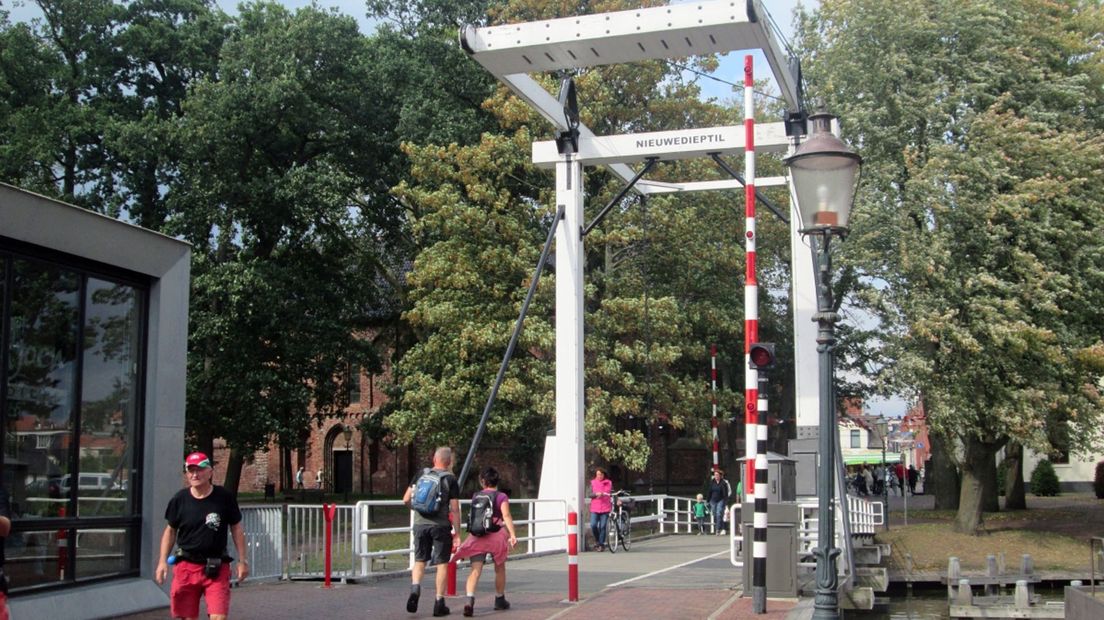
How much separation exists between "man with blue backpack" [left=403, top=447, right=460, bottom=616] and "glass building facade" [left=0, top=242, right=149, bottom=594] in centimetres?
276

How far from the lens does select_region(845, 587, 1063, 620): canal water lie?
20547 millimetres

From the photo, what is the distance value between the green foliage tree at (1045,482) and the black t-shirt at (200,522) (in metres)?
44.4

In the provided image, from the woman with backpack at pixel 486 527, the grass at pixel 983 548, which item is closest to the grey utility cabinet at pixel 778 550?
the woman with backpack at pixel 486 527

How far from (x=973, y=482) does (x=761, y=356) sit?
16932mm

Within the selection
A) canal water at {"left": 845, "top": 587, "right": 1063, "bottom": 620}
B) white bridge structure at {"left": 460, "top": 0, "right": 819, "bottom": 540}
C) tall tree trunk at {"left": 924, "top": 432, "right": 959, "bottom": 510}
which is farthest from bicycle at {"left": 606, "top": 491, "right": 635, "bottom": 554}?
tall tree trunk at {"left": 924, "top": 432, "right": 959, "bottom": 510}

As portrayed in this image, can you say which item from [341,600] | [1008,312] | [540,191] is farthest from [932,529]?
[341,600]

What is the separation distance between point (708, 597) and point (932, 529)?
16.8 meters

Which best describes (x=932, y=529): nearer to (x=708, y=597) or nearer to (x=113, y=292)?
(x=708, y=597)

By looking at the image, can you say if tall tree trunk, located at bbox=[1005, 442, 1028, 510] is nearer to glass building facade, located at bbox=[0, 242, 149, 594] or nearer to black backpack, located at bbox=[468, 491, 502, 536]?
black backpack, located at bbox=[468, 491, 502, 536]

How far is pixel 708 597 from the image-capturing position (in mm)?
12352

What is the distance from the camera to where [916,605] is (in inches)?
881

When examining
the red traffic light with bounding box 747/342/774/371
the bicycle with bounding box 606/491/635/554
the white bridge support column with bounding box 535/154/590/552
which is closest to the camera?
the red traffic light with bounding box 747/342/774/371

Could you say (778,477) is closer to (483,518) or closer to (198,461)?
Result: (483,518)

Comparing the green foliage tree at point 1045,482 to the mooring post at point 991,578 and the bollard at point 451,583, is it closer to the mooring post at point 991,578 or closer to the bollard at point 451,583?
the mooring post at point 991,578
